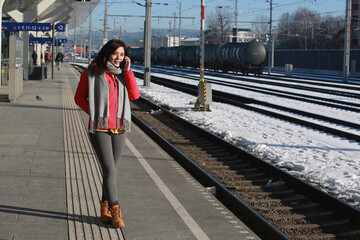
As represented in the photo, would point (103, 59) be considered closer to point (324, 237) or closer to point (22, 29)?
point (324, 237)

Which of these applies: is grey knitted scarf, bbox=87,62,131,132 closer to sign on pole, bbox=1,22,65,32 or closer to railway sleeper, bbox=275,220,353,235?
railway sleeper, bbox=275,220,353,235

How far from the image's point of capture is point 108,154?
202 inches

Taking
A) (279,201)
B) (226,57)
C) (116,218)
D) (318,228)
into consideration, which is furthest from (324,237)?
(226,57)

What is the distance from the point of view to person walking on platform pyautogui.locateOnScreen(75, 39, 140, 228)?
200 inches

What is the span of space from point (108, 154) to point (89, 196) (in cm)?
132

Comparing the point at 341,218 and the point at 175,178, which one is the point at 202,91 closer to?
the point at 175,178

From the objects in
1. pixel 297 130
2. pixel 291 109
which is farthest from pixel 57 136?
pixel 291 109

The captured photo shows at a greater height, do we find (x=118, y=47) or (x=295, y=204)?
(x=118, y=47)

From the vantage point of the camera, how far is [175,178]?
297 inches

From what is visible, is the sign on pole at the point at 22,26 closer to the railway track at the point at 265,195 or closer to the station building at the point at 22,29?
the station building at the point at 22,29

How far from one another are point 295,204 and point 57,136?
5733mm

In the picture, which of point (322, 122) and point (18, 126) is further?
point (322, 122)

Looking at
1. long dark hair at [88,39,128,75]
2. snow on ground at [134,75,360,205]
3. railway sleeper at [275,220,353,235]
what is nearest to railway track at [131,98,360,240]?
railway sleeper at [275,220,353,235]

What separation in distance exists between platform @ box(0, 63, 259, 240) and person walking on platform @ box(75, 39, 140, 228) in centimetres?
38
